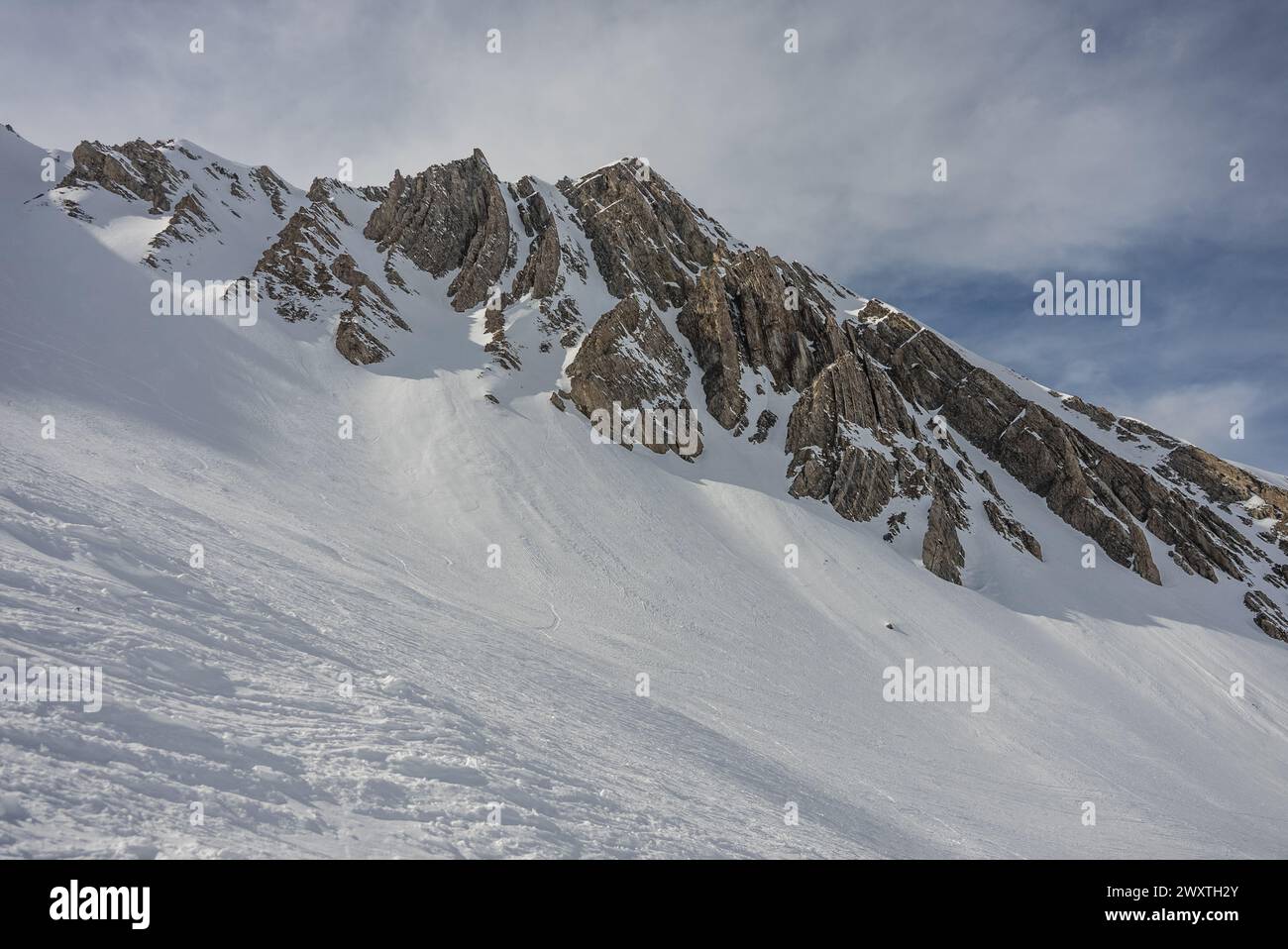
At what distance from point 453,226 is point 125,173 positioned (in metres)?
34.2

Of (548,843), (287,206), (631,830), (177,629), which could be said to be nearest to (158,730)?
(177,629)

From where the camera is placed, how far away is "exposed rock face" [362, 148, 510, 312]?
69.9 metres

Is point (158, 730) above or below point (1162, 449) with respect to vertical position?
below

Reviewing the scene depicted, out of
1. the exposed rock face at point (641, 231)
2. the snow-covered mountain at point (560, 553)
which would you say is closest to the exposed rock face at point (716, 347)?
the snow-covered mountain at point (560, 553)

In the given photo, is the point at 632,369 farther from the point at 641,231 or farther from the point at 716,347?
the point at 641,231

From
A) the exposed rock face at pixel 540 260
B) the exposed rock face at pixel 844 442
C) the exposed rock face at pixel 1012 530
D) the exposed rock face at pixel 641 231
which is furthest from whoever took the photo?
the exposed rock face at pixel 641 231

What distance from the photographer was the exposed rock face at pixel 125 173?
61.9m

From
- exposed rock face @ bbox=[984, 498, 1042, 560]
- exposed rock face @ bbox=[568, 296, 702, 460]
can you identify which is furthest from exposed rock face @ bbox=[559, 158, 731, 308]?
exposed rock face @ bbox=[984, 498, 1042, 560]

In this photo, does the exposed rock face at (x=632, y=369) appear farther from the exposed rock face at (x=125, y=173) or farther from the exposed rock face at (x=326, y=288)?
the exposed rock face at (x=125, y=173)

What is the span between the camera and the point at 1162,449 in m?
88.9

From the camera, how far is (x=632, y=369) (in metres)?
58.0

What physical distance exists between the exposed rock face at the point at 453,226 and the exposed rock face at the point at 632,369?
18141 millimetres
